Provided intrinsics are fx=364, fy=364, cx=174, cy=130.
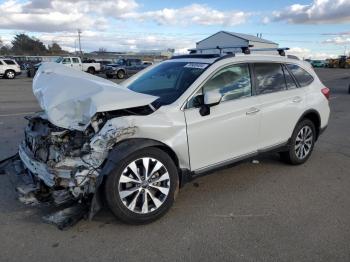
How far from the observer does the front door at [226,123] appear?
4055 mm

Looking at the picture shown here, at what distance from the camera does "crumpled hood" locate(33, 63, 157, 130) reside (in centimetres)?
362

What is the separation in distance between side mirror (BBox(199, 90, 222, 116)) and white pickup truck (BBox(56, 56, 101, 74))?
103 ft

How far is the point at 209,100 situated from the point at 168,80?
1.01 metres

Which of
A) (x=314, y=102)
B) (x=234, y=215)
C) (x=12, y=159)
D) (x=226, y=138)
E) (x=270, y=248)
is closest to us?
(x=270, y=248)

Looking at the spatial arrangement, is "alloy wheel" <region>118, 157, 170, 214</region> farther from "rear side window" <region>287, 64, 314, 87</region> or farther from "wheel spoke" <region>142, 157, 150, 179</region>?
"rear side window" <region>287, 64, 314, 87</region>

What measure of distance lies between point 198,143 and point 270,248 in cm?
134

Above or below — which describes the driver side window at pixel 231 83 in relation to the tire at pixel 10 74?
below

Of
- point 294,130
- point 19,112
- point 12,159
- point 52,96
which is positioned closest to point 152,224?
point 52,96

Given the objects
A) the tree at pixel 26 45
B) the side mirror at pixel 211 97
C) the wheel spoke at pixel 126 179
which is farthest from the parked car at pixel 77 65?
the tree at pixel 26 45

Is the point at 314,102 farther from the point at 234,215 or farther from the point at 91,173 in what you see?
the point at 91,173

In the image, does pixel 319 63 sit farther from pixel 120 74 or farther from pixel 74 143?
pixel 74 143

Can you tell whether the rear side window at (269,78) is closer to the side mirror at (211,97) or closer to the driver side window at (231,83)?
the driver side window at (231,83)

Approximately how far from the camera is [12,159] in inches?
187

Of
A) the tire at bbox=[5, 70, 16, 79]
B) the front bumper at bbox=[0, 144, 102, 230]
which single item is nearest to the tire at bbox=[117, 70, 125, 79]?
the tire at bbox=[5, 70, 16, 79]
